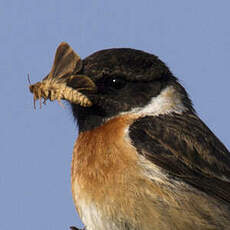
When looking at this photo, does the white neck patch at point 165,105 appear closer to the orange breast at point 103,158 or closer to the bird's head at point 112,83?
the bird's head at point 112,83

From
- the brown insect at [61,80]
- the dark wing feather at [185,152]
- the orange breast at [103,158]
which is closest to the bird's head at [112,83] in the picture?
the brown insect at [61,80]

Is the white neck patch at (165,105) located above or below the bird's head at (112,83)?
below

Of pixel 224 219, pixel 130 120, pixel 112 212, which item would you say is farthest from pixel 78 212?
pixel 224 219

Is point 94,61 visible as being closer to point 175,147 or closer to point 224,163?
point 175,147

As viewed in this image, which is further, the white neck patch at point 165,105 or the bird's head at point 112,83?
the white neck patch at point 165,105

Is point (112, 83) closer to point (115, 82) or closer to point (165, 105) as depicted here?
point (115, 82)

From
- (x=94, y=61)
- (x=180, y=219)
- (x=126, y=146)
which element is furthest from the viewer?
(x=94, y=61)
